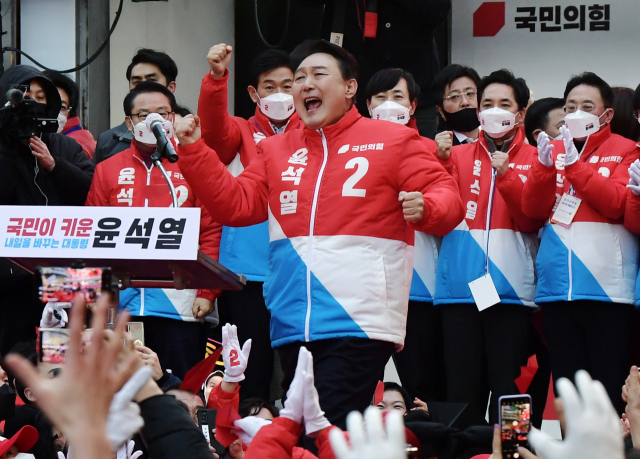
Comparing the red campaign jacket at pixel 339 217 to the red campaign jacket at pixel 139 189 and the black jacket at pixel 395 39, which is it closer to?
the red campaign jacket at pixel 139 189

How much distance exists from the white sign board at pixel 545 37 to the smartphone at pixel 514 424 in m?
5.55

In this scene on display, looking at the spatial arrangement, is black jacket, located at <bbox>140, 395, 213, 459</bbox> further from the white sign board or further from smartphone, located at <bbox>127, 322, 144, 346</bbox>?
the white sign board

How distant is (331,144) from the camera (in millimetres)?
3822

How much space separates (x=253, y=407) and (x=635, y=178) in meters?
2.04

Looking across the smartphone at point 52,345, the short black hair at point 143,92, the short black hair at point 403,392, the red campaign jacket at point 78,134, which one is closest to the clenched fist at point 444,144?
the short black hair at point 403,392

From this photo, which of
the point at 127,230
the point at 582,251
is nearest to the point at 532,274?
the point at 582,251

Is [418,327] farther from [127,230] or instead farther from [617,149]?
[127,230]

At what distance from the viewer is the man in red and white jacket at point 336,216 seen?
11.5 feet

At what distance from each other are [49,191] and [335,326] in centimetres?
210

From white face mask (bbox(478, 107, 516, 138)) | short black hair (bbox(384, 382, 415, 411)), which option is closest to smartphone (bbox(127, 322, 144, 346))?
short black hair (bbox(384, 382, 415, 411))

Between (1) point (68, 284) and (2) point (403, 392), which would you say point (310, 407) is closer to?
(1) point (68, 284)

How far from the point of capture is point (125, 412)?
5.99 ft

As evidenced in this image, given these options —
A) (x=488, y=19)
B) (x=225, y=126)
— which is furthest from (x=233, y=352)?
(x=488, y=19)

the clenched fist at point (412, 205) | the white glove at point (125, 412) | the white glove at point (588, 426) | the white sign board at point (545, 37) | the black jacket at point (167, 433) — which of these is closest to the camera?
the white glove at point (588, 426)
